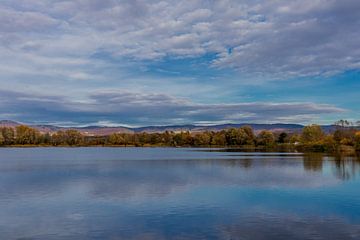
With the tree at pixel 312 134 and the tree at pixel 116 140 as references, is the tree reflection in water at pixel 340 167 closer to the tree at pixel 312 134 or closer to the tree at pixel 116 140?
the tree at pixel 312 134

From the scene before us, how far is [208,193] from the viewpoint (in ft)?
82.2

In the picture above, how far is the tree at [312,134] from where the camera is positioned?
11112 centimetres

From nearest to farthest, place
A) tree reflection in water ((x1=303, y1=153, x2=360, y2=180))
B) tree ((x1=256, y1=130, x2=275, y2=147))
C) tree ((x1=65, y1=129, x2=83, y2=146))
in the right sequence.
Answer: tree reflection in water ((x1=303, y1=153, x2=360, y2=180)) < tree ((x1=256, y1=130, x2=275, y2=147)) < tree ((x1=65, y1=129, x2=83, y2=146))

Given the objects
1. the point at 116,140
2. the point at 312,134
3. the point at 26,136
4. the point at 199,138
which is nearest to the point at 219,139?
the point at 199,138

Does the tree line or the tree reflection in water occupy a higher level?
the tree line

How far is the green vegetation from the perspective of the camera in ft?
369

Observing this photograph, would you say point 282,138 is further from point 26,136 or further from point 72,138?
point 26,136

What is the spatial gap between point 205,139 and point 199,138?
380 cm

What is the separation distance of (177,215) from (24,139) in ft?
490

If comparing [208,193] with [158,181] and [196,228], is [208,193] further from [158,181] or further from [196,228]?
[196,228]

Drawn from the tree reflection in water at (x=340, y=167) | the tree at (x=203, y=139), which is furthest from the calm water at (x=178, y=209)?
the tree at (x=203, y=139)

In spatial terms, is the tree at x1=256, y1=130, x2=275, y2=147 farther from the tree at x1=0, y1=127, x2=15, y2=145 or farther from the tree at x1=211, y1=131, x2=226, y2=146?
the tree at x1=0, y1=127, x2=15, y2=145

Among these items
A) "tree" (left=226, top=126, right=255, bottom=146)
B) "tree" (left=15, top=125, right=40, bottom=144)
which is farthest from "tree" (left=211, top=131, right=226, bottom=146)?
"tree" (left=15, top=125, right=40, bottom=144)

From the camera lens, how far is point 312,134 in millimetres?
112438
